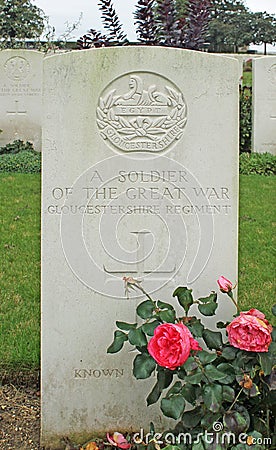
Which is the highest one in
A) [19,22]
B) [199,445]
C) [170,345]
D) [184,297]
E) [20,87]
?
[19,22]

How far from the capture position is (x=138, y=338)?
8.59 ft

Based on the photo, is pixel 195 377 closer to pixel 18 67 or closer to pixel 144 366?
pixel 144 366

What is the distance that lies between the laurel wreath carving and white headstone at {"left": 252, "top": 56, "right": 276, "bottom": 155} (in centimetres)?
828

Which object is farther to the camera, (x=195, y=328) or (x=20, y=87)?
(x=20, y=87)

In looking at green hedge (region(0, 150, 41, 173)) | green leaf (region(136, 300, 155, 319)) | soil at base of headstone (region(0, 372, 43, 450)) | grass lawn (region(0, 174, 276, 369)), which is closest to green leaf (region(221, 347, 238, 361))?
green leaf (region(136, 300, 155, 319))

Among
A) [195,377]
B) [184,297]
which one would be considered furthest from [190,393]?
[184,297]

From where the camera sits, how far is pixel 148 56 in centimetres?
289

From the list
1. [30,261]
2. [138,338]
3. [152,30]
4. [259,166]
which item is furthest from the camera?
[259,166]

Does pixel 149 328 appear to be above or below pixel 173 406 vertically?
above

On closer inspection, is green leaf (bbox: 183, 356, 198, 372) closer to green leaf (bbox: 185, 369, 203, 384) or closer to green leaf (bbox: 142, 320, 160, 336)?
green leaf (bbox: 185, 369, 203, 384)

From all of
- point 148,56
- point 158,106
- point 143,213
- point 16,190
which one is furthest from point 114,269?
point 16,190

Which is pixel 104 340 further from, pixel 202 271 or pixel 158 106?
pixel 158 106

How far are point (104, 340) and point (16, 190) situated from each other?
5171 mm

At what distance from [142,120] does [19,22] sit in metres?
15.0
